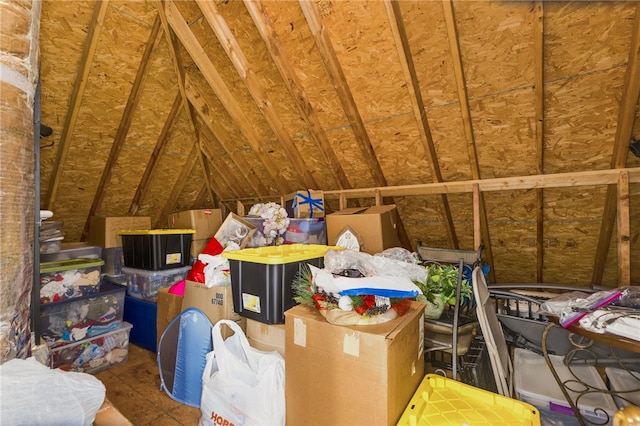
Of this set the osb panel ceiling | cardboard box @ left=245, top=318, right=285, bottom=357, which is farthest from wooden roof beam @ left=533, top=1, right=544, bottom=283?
cardboard box @ left=245, top=318, right=285, bottom=357

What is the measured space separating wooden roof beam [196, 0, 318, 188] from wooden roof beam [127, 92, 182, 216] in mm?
1083

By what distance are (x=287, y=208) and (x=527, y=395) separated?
9.25 ft

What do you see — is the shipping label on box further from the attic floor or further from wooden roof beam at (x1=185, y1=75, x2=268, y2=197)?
the attic floor

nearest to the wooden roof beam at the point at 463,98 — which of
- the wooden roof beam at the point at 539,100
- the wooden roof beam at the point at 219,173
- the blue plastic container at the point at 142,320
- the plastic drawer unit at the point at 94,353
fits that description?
the wooden roof beam at the point at 539,100

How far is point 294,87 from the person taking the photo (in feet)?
9.00

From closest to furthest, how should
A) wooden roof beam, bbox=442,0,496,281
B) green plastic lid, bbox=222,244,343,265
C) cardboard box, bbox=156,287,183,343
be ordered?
green plastic lid, bbox=222,244,343,265, wooden roof beam, bbox=442,0,496,281, cardboard box, bbox=156,287,183,343

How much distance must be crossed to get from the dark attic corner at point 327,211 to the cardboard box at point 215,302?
1 cm

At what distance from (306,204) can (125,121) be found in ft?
7.19

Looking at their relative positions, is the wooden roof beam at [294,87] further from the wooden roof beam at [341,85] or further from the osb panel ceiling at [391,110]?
the wooden roof beam at [341,85]

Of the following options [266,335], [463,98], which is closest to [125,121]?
[266,335]

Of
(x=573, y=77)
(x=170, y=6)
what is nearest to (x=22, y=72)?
(x=170, y=6)

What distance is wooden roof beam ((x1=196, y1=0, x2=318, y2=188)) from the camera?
2512 millimetres

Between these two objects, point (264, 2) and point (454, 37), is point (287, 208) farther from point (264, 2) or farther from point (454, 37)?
point (454, 37)

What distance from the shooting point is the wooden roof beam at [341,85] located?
2.25m
